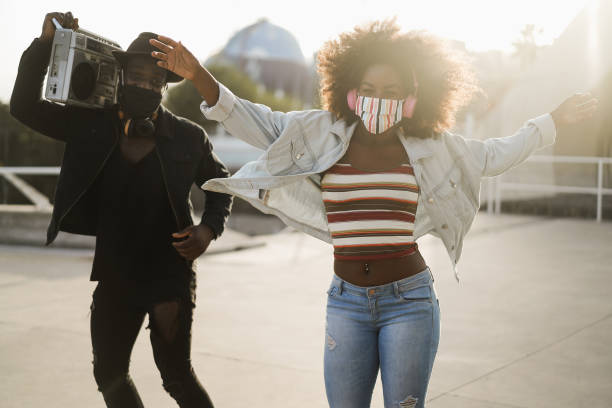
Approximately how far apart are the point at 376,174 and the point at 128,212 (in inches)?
40.4

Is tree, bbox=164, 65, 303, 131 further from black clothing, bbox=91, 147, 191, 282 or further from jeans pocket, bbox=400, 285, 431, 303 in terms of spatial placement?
jeans pocket, bbox=400, 285, 431, 303

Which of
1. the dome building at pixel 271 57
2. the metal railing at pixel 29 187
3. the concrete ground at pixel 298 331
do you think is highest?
the dome building at pixel 271 57

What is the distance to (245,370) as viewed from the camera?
490 cm

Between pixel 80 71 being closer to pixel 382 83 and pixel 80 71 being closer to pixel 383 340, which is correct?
pixel 382 83

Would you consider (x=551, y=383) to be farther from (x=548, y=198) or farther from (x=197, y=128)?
(x=548, y=198)

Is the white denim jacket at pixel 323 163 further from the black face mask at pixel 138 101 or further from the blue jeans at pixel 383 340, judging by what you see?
the black face mask at pixel 138 101

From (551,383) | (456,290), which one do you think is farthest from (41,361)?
(456,290)

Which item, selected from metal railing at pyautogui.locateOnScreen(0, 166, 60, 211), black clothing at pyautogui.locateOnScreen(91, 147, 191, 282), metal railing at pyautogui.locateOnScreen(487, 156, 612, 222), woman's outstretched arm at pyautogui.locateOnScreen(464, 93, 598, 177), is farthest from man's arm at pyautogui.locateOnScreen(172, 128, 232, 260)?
metal railing at pyautogui.locateOnScreen(487, 156, 612, 222)

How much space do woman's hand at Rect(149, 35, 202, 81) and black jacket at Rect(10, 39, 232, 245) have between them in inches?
23.7

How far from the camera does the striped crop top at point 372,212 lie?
104 inches

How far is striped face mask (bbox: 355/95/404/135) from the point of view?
2672 millimetres

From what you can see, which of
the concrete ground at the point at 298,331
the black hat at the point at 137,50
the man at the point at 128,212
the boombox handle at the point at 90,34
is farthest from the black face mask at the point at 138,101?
the concrete ground at the point at 298,331

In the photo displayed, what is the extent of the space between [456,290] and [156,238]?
506cm

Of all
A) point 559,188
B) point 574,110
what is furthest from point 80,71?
point 559,188
